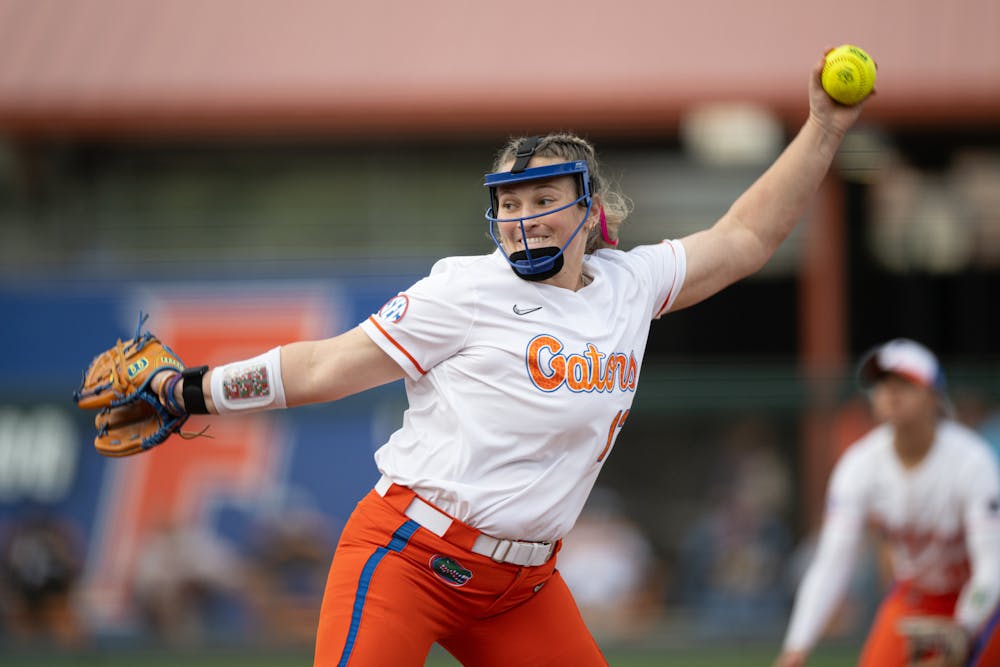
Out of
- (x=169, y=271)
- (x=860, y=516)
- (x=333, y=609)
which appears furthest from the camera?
(x=169, y=271)

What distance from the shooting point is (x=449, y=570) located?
3.77m

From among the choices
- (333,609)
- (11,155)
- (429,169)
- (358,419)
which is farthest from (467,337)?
(11,155)

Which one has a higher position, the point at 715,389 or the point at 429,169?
the point at 429,169

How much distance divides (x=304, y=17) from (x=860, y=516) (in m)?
10.4

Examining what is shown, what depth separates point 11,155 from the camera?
15.2 meters

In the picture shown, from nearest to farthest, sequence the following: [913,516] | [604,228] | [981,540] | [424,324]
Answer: [424,324], [604,228], [981,540], [913,516]

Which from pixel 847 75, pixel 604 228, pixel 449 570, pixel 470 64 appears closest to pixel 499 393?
pixel 449 570

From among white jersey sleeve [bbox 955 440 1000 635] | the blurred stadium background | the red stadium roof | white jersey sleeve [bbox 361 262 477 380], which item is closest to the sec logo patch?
white jersey sleeve [bbox 361 262 477 380]

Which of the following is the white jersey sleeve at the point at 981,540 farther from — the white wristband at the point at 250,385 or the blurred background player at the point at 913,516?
the white wristband at the point at 250,385

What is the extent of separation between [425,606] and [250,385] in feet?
2.68

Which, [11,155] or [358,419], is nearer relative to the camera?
[358,419]

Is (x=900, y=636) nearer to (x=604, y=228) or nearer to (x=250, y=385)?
(x=604, y=228)

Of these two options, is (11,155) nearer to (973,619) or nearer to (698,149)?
(698,149)

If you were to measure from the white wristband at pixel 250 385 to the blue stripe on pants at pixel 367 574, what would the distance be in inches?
20.0
